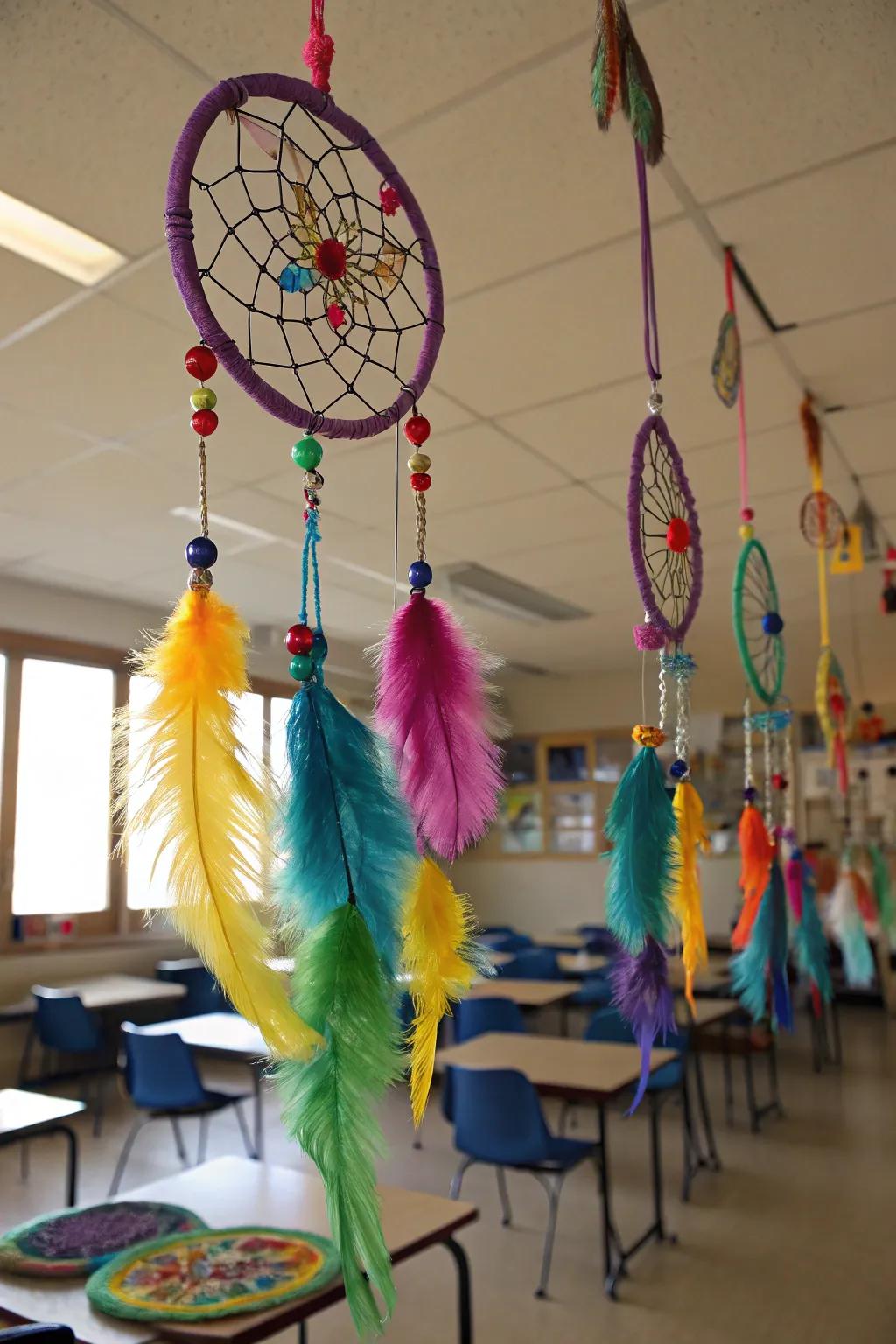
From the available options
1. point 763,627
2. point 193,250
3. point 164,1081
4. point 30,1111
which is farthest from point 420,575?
point 164,1081

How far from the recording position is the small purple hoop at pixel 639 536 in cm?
148

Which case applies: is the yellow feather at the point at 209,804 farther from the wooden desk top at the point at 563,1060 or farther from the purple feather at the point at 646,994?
the wooden desk top at the point at 563,1060

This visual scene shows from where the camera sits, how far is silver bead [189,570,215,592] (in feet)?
2.77

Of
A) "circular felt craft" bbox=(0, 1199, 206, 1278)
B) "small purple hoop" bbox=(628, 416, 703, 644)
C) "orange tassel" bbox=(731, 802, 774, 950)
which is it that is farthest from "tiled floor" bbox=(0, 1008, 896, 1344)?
"small purple hoop" bbox=(628, 416, 703, 644)

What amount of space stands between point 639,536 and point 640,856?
→ 0.46 metres

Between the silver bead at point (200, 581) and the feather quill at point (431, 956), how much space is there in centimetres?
32

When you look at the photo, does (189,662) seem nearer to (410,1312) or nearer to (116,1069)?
(410,1312)

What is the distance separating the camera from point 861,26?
5.65 feet

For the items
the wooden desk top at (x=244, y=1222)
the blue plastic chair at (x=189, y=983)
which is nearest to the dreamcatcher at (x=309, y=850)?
the wooden desk top at (x=244, y=1222)

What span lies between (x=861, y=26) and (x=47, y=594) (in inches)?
213

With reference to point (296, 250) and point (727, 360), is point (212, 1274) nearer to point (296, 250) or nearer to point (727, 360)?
point (296, 250)

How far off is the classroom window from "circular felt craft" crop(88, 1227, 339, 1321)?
4335 millimetres

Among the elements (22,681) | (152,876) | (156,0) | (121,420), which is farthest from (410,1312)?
(22,681)

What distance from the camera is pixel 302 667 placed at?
2.81ft
